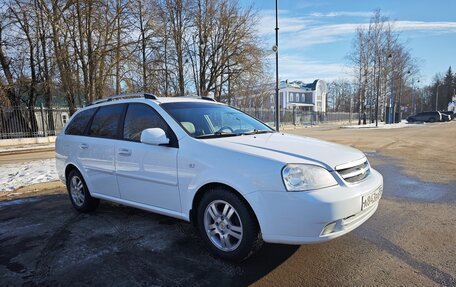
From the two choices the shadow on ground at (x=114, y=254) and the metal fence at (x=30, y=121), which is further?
the metal fence at (x=30, y=121)

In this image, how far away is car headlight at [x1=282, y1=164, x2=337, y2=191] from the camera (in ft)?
9.85

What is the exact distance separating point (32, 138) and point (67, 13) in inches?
323

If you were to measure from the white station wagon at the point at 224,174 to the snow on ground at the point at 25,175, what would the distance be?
10.6 feet

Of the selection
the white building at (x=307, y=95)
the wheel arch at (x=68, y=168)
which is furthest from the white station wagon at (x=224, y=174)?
the white building at (x=307, y=95)

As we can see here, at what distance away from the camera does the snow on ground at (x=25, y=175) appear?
7.29m

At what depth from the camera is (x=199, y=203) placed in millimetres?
3617

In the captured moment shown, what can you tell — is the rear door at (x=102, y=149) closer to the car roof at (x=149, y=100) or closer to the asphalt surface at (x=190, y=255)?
the car roof at (x=149, y=100)

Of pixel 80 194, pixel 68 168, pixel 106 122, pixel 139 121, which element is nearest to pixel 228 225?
pixel 139 121

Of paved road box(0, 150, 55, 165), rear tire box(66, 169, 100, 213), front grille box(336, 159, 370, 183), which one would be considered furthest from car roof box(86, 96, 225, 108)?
paved road box(0, 150, 55, 165)

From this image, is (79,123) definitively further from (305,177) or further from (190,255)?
(305,177)

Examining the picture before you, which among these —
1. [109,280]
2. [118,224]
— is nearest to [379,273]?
[109,280]

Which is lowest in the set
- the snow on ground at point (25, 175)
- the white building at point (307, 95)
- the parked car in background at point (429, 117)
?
the parked car in background at point (429, 117)

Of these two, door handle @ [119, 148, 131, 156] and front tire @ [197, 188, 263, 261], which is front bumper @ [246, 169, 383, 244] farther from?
door handle @ [119, 148, 131, 156]

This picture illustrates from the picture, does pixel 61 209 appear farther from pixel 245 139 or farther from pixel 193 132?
pixel 245 139
